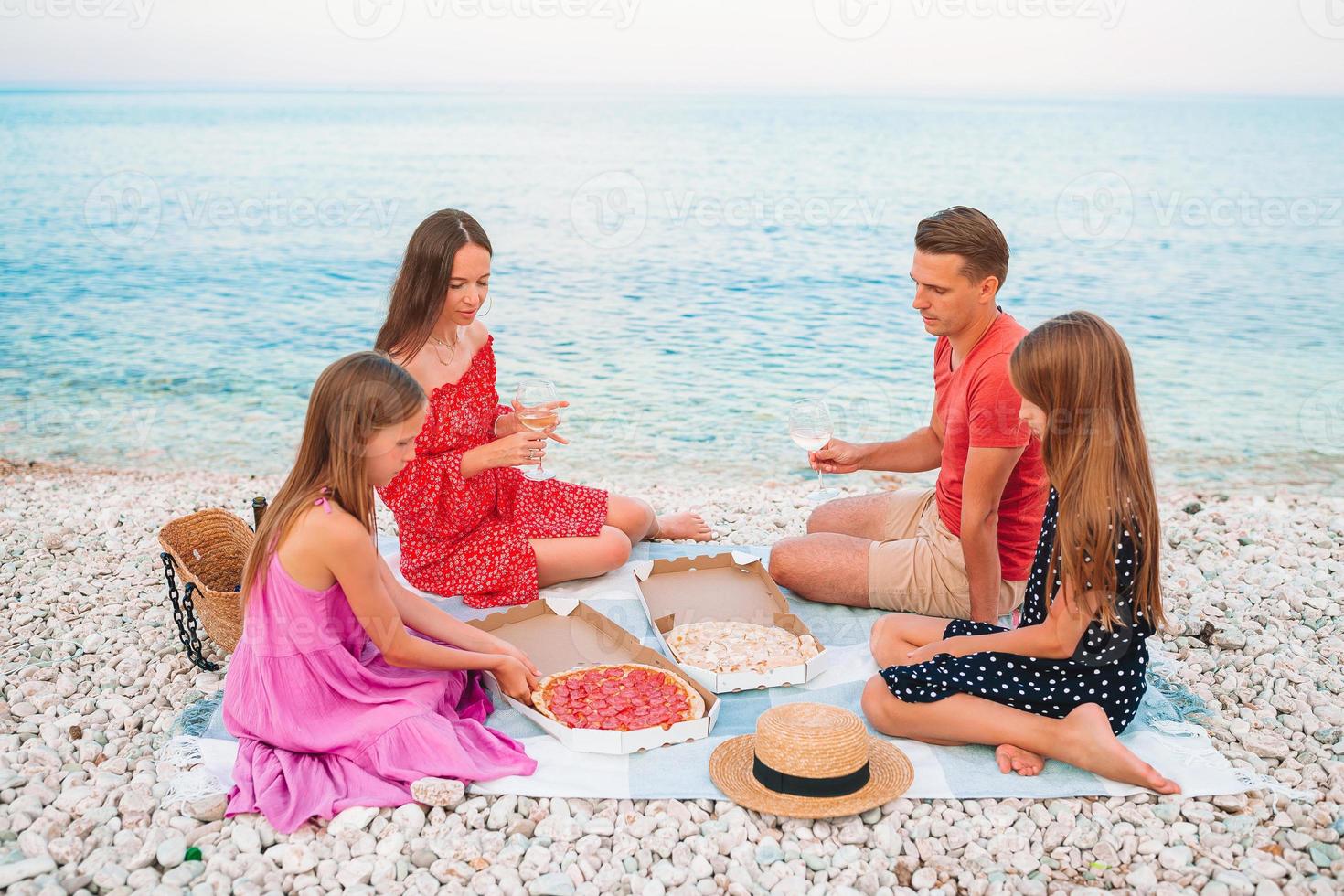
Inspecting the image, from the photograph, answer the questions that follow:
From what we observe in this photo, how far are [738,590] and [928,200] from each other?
29.6 metres

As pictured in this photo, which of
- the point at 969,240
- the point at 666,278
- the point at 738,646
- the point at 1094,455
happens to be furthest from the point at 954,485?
the point at 666,278

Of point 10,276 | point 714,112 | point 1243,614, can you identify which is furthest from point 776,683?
point 714,112

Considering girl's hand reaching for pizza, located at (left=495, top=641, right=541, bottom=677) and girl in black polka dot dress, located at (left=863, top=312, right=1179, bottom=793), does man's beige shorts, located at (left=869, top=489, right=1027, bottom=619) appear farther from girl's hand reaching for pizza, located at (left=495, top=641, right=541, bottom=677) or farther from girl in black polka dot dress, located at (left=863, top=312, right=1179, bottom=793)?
girl's hand reaching for pizza, located at (left=495, top=641, right=541, bottom=677)

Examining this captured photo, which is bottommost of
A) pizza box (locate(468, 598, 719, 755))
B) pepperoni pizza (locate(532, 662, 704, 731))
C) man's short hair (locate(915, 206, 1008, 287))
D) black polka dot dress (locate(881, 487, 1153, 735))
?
pizza box (locate(468, 598, 719, 755))

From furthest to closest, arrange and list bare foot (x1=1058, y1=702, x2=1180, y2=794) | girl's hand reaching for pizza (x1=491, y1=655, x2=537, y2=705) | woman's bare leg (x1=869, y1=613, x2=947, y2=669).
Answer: woman's bare leg (x1=869, y1=613, x2=947, y2=669), girl's hand reaching for pizza (x1=491, y1=655, x2=537, y2=705), bare foot (x1=1058, y1=702, x2=1180, y2=794)

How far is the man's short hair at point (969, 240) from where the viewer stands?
4.25 meters

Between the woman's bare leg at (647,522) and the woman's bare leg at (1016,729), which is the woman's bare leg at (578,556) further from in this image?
the woman's bare leg at (1016,729)

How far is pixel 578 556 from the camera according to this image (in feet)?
16.8

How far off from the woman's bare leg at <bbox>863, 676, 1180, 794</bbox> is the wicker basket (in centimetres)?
246

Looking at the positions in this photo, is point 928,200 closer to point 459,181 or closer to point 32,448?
point 459,181

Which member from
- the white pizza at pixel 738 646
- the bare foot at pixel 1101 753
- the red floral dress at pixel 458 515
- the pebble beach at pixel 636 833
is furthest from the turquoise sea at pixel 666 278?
the bare foot at pixel 1101 753

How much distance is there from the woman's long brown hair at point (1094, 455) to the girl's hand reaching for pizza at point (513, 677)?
188 cm

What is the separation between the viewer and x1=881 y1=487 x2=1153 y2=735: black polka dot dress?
11.2ft

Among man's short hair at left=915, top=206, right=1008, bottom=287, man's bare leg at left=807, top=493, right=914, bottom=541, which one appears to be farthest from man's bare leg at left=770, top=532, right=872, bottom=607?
man's short hair at left=915, top=206, right=1008, bottom=287
